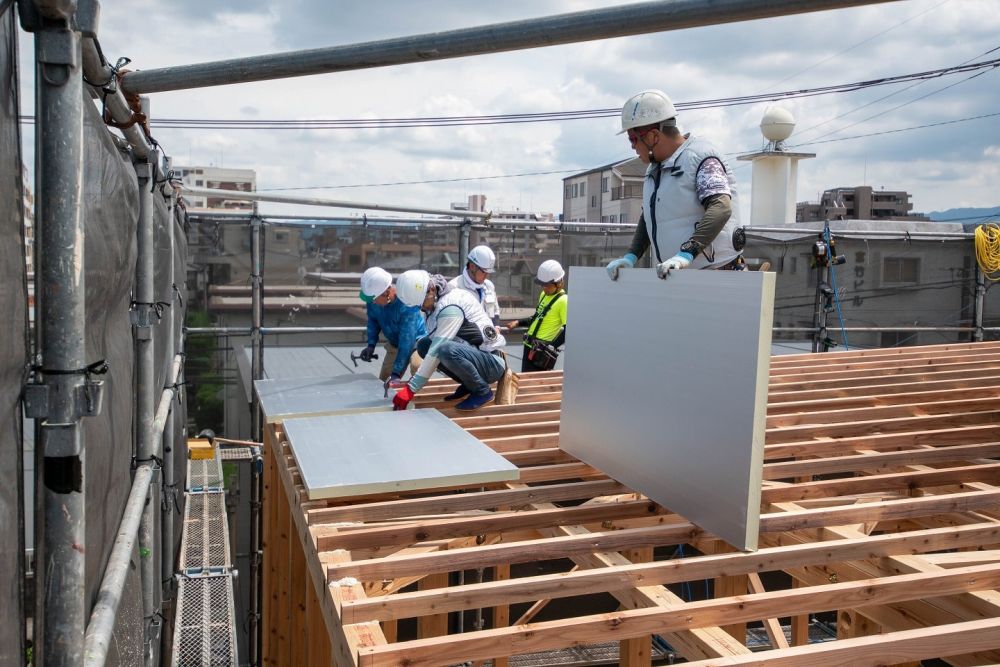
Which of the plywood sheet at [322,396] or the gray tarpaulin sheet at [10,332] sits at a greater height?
the gray tarpaulin sheet at [10,332]

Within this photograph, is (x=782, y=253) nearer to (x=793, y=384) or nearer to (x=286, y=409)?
(x=793, y=384)

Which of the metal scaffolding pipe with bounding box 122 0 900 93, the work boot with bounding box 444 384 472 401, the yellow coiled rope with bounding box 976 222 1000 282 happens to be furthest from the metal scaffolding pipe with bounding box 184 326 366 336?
the yellow coiled rope with bounding box 976 222 1000 282

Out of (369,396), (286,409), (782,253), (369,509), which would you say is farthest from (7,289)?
(782,253)

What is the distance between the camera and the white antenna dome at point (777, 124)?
2095 cm

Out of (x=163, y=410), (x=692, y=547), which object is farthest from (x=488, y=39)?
(x=163, y=410)

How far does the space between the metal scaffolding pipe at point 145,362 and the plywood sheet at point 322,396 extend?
5.56 feet

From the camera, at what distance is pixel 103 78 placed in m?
2.93

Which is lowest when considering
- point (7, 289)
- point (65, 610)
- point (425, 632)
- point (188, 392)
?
point (425, 632)

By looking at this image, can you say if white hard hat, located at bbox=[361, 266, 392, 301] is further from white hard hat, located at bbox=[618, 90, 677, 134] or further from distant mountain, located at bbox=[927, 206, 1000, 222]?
distant mountain, located at bbox=[927, 206, 1000, 222]

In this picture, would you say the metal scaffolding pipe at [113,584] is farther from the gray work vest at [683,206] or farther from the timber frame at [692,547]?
the gray work vest at [683,206]

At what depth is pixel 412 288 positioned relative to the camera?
22.6ft

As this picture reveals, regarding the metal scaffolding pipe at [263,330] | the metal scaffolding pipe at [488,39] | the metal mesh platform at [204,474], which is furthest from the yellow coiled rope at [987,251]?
the metal scaffolding pipe at [488,39]

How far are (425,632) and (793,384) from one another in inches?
147

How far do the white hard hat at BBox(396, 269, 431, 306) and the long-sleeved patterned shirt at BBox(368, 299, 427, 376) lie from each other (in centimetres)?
49
